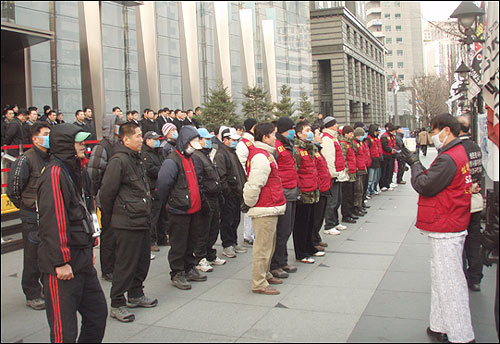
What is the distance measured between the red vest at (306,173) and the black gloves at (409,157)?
2.57 meters

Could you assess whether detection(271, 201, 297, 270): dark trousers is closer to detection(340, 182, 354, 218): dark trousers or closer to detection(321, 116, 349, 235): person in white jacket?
detection(321, 116, 349, 235): person in white jacket

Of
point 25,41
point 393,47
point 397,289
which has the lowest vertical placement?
point 397,289

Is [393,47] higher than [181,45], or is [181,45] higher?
[393,47]

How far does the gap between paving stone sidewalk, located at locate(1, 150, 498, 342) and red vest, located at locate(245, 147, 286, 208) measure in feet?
3.92

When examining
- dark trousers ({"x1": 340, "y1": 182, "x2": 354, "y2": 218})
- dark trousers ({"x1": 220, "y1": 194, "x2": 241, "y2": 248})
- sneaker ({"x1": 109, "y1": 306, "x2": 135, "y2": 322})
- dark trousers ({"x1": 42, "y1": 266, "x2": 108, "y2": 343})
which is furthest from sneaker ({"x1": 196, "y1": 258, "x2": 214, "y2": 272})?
dark trousers ({"x1": 340, "y1": 182, "x2": 354, "y2": 218})

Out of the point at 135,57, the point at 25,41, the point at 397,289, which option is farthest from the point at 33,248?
the point at 135,57

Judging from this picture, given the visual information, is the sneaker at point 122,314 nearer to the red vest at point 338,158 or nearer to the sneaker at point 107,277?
the sneaker at point 107,277

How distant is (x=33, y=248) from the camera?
5.92 meters

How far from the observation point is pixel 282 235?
6902mm

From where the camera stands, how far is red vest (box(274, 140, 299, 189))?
692 centimetres

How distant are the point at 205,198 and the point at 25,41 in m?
11.9

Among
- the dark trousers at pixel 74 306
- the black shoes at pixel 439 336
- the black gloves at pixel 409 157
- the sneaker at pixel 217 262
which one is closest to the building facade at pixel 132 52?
the sneaker at pixel 217 262

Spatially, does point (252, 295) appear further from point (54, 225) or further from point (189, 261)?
point (54, 225)

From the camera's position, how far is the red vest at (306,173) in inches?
305
